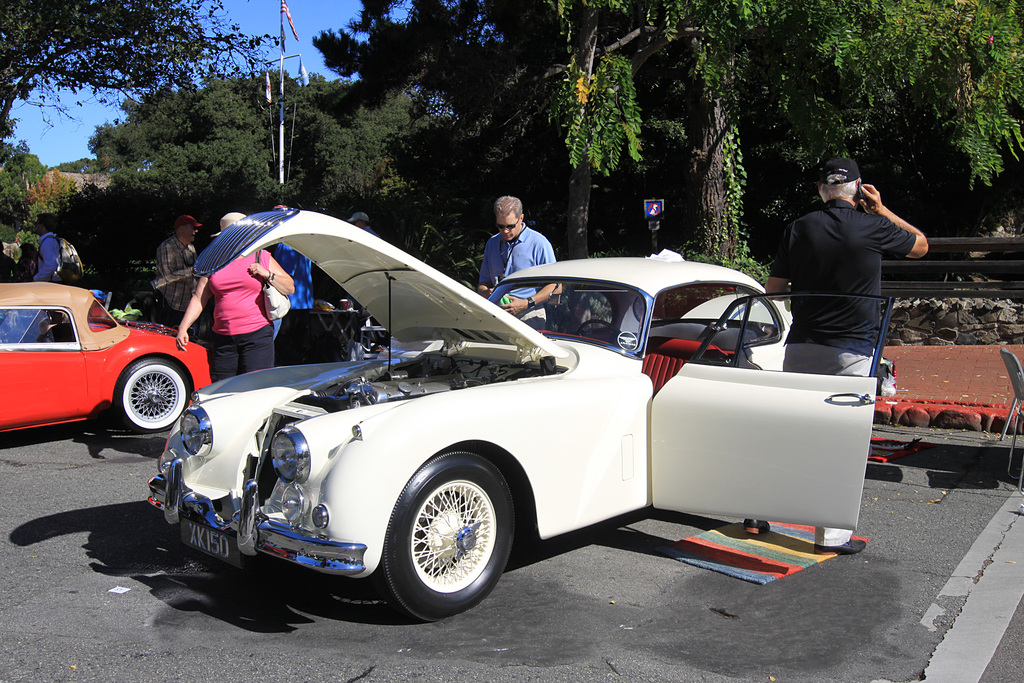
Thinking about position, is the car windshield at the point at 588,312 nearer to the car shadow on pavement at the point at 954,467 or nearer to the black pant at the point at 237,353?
the black pant at the point at 237,353

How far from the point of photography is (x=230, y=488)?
3.89 meters

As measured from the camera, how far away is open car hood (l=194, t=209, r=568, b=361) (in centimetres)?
377

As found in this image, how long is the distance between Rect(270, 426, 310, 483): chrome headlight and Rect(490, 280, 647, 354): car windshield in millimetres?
1984

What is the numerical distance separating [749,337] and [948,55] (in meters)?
7.55

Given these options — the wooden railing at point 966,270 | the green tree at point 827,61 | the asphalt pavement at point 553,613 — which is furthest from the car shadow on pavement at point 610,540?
the wooden railing at point 966,270

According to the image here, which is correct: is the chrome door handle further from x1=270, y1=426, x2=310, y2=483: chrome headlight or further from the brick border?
the brick border

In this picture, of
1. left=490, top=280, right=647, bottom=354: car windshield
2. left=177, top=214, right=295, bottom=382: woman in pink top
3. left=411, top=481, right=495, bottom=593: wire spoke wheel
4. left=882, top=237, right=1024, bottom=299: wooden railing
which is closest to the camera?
left=411, top=481, right=495, bottom=593: wire spoke wheel

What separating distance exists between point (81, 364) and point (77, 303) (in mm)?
580

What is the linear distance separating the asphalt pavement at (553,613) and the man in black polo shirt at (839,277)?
0.65 meters

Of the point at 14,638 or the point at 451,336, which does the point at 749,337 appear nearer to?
the point at 451,336

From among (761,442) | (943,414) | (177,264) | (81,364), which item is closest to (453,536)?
(761,442)

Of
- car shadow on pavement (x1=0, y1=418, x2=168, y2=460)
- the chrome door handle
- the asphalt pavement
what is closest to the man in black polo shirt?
the chrome door handle

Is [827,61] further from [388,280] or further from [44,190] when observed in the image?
[44,190]

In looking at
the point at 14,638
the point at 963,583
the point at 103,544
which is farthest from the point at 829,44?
the point at 14,638
